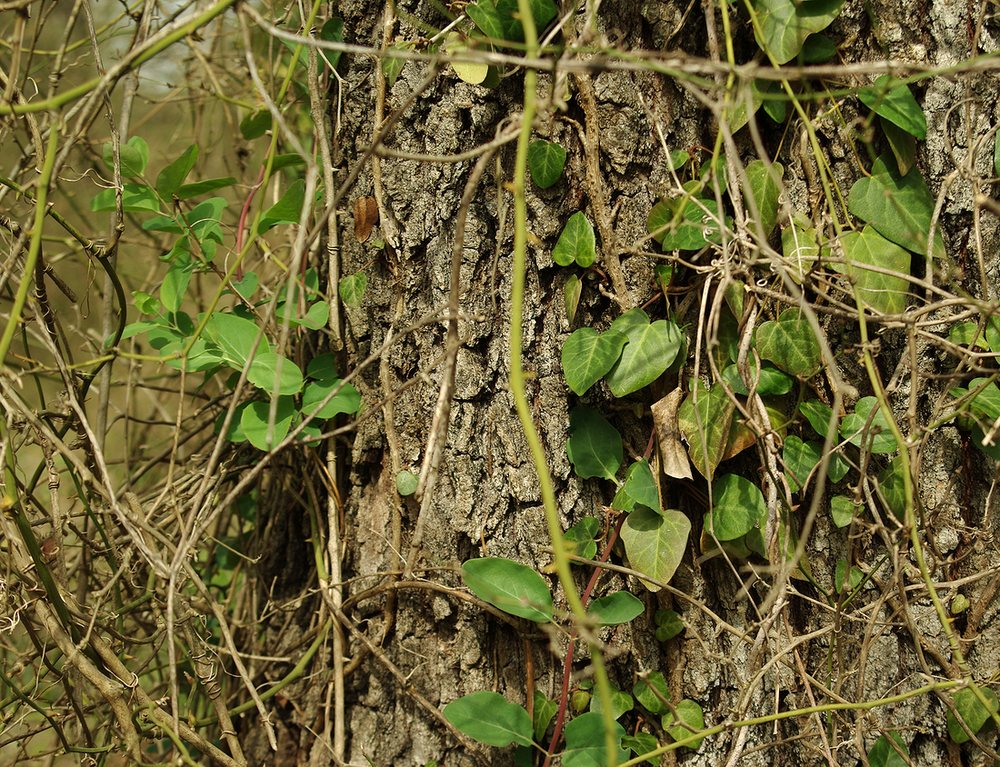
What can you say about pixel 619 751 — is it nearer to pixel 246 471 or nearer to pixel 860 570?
pixel 860 570

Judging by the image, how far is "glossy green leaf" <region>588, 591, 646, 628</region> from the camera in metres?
1.09

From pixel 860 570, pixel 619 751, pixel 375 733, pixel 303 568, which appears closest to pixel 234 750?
pixel 375 733

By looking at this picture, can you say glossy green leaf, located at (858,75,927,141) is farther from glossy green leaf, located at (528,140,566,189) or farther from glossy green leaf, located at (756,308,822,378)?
glossy green leaf, located at (528,140,566,189)

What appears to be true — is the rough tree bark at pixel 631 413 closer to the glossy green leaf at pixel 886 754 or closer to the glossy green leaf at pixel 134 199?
the glossy green leaf at pixel 886 754

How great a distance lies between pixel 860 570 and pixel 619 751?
444 mm

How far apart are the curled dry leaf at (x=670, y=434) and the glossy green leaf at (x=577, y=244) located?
23 centimetres

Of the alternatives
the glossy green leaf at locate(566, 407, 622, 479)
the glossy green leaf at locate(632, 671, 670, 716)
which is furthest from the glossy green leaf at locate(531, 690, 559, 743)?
the glossy green leaf at locate(566, 407, 622, 479)

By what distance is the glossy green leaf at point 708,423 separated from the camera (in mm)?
1102

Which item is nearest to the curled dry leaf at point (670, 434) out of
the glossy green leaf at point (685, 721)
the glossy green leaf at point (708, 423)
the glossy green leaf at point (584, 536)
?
the glossy green leaf at point (708, 423)

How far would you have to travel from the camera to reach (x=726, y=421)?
3.62 ft

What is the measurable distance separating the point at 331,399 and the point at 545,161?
47cm

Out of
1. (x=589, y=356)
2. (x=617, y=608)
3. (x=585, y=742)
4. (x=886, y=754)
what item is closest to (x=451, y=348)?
(x=589, y=356)

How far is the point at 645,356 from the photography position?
1.09m

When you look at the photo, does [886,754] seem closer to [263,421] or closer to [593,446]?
[593,446]
